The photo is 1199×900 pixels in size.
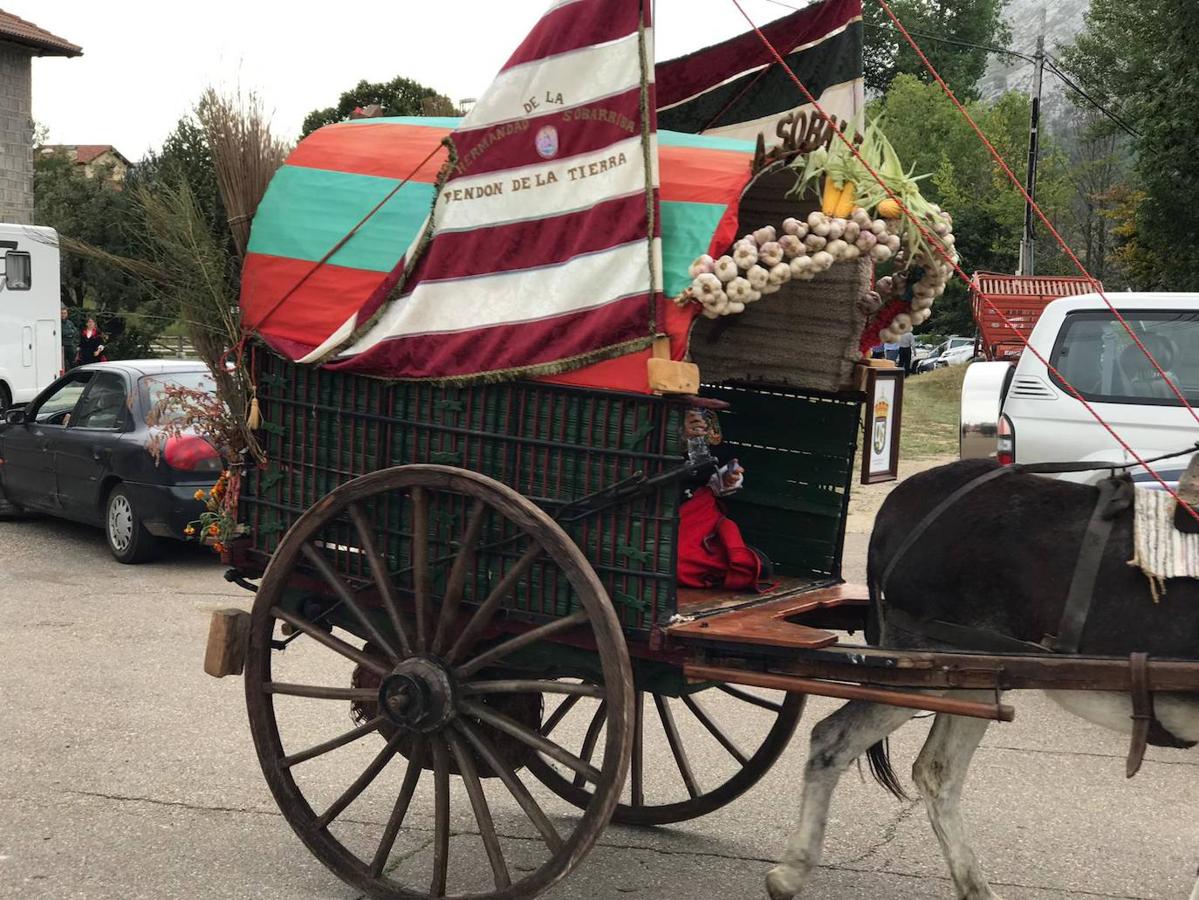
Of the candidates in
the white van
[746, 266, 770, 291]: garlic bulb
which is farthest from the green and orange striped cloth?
the white van

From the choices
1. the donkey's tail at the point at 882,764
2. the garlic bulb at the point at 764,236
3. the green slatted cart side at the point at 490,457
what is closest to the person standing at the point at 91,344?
the green slatted cart side at the point at 490,457

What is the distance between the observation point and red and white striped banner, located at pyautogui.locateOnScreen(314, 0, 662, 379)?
3910 mm

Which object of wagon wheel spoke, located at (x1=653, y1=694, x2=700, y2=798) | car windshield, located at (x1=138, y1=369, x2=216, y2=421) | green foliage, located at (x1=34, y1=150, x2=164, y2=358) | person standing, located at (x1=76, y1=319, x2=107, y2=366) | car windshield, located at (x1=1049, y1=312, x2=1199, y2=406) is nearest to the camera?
wagon wheel spoke, located at (x1=653, y1=694, x2=700, y2=798)

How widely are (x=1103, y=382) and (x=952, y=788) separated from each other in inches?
189

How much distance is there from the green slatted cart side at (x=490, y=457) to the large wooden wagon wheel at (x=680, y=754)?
0.45m

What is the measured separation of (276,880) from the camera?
4.55 meters

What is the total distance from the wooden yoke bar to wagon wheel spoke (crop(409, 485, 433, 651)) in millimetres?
845

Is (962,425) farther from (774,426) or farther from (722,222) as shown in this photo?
(722,222)

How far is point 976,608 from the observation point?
13.4 ft

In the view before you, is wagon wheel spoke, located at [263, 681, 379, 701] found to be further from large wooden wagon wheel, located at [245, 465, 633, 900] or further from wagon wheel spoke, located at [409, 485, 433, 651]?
wagon wheel spoke, located at [409, 485, 433, 651]

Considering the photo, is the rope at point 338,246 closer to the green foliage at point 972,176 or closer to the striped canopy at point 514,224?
the striped canopy at point 514,224

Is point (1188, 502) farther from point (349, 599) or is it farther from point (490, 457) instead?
point (349, 599)

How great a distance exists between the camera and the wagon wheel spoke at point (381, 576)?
4219 millimetres

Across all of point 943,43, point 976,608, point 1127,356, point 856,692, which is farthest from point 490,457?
point 943,43
